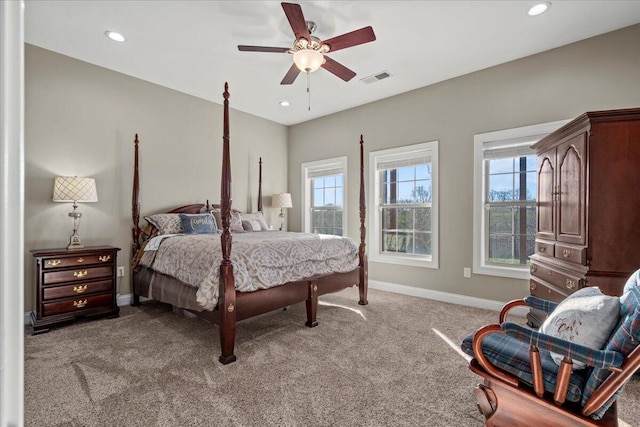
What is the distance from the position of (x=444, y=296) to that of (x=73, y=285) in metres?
4.17

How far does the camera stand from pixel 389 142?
15.5 feet

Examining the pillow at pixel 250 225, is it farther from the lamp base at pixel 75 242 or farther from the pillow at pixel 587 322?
the pillow at pixel 587 322

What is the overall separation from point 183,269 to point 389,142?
3262mm

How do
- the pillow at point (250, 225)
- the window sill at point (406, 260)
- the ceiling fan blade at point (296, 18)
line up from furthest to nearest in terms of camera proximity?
the pillow at point (250, 225), the window sill at point (406, 260), the ceiling fan blade at point (296, 18)

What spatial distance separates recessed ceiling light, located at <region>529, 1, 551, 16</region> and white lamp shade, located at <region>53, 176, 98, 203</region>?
4.50 m

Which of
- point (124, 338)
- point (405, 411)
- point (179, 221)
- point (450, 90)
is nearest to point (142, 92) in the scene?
point (179, 221)

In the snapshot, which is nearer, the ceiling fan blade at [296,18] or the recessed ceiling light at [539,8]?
the ceiling fan blade at [296,18]

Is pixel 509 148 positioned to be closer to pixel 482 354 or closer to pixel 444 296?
pixel 444 296

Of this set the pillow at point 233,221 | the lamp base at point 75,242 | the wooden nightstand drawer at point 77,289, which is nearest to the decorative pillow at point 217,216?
the pillow at point 233,221

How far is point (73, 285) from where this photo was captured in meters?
3.21

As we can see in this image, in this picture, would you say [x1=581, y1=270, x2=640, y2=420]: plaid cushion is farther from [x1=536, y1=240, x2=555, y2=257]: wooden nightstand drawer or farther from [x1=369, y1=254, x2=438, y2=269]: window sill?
[x1=369, y1=254, x2=438, y2=269]: window sill

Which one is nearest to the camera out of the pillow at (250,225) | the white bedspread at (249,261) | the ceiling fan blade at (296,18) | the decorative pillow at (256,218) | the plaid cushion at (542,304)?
the plaid cushion at (542,304)

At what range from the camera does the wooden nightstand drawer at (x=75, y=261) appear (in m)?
3.05

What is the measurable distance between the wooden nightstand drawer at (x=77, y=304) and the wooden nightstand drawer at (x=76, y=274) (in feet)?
0.66
